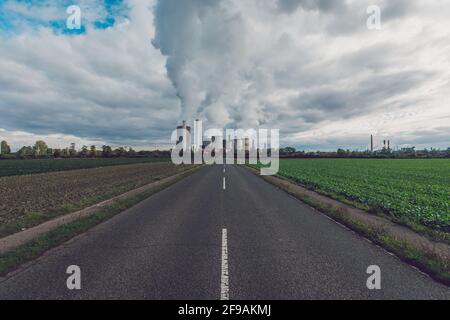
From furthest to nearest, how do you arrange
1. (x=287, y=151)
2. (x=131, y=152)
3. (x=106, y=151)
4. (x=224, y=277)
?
(x=131, y=152) → (x=106, y=151) → (x=287, y=151) → (x=224, y=277)

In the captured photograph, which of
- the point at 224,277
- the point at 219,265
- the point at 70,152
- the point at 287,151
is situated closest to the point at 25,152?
the point at 70,152

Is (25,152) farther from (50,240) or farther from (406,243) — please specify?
(406,243)

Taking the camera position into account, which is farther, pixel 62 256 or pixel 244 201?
pixel 244 201

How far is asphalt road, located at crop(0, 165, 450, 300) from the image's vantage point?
12.6 feet

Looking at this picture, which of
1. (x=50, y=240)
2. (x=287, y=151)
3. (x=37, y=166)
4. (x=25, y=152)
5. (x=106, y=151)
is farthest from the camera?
(x=106, y=151)

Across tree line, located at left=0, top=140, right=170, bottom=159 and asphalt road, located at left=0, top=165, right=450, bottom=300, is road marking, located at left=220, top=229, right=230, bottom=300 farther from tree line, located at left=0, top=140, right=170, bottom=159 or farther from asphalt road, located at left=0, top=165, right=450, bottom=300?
tree line, located at left=0, top=140, right=170, bottom=159

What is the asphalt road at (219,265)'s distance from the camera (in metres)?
3.83

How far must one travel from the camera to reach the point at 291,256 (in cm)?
529

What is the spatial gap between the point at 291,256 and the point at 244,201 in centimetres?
686

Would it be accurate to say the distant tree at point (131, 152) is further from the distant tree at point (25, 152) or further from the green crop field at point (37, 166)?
the green crop field at point (37, 166)

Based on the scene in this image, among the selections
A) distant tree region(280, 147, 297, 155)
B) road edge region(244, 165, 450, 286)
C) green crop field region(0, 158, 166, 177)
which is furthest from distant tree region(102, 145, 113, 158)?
road edge region(244, 165, 450, 286)

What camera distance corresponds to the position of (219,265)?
4.76 metres
